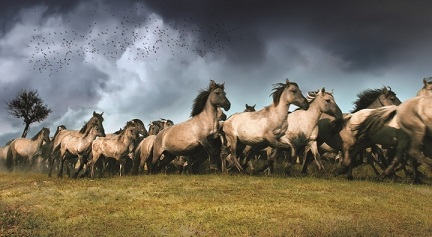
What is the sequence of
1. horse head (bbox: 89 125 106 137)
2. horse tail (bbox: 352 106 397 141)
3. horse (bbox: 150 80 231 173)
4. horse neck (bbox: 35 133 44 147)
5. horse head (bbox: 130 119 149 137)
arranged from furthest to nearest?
horse neck (bbox: 35 133 44 147) < horse head (bbox: 130 119 149 137) < horse head (bbox: 89 125 106 137) < horse (bbox: 150 80 231 173) < horse tail (bbox: 352 106 397 141)

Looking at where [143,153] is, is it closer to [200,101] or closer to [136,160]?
[136,160]

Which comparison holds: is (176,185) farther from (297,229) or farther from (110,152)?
(110,152)

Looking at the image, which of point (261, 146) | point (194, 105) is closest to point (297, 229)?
point (261, 146)

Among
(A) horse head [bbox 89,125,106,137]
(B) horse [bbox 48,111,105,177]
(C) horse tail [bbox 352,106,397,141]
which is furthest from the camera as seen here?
(B) horse [bbox 48,111,105,177]

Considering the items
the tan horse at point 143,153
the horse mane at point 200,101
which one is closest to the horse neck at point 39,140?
the tan horse at point 143,153

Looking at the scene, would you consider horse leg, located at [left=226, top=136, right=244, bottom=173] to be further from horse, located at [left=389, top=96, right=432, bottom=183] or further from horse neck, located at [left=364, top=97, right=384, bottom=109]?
horse neck, located at [left=364, top=97, right=384, bottom=109]

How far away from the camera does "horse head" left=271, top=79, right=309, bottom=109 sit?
55.3 feet

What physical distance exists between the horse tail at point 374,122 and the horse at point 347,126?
0.26 meters

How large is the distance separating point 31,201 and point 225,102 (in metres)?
8.39

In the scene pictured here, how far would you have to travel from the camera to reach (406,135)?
14.7 meters

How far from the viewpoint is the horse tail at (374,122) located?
15.9m

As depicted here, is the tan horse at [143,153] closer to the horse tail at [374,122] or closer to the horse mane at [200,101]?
the horse mane at [200,101]

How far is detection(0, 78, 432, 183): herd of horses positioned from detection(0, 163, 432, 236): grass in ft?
7.28

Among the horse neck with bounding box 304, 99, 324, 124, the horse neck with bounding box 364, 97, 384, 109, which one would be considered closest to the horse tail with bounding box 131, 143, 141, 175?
the horse neck with bounding box 304, 99, 324, 124
